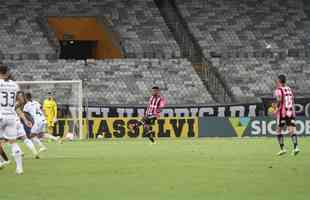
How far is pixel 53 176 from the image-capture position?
18609 millimetres

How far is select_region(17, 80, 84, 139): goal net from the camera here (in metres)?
43.7

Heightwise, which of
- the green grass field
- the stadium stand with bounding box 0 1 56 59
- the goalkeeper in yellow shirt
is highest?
the stadium stand with bounding box 0 1 56 59

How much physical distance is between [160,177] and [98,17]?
35734mm

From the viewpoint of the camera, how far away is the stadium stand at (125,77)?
49.5 m

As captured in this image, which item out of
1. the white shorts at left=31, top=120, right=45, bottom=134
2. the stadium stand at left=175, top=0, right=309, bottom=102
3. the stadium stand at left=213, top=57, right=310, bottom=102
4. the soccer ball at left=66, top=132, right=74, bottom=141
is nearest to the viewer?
the white shorts at left=31, top=120, right=45, bottom=134

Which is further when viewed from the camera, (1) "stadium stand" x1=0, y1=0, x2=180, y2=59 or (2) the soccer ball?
(1) "stadium stand" x1=0, y1=0, x2=180, y2=59

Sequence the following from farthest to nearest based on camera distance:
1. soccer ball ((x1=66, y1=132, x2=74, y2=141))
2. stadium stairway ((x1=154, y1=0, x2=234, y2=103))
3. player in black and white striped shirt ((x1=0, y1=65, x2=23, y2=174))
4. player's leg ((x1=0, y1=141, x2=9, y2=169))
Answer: stadium stairway ((x1=154, y1=0, x2=234, y2=103)) → soccer ball ((x1=66, y1=132, x2=74, y2=141)) → player's leg ((x1=0, y1=141, x2=9, y2=169)) → player in black and white striped shirt ((x1=0, y1=65, x2=23, y2=174))

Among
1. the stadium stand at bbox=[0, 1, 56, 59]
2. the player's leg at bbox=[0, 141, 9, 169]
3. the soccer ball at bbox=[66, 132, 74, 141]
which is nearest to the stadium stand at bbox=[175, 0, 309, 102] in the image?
the stadium stand at bbox=[0, 1, 56, 59]

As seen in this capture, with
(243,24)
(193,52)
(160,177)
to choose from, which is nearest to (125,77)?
(193,52)

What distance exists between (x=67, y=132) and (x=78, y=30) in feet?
36.0

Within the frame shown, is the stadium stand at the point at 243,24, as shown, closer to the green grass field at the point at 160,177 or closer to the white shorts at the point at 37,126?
the white shorts at the point at 37,126

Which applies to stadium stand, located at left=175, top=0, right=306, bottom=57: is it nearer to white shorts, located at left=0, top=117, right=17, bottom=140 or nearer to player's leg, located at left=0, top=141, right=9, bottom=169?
player's leg, located at left=0, top=141, right=9, bottom=169

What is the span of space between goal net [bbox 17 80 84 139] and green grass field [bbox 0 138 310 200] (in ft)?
57.1

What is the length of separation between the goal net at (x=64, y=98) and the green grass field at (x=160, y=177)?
17390mm
